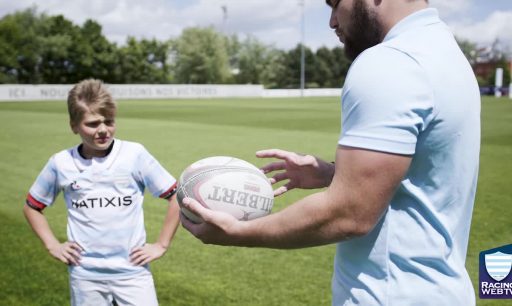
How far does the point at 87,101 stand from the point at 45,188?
0.67 meters

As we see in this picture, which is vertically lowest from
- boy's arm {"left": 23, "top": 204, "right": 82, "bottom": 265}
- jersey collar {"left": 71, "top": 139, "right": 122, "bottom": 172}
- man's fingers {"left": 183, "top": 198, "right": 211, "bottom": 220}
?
boy's arm {"left": 23, "top": 204, "right": 82, "bottom": 265}

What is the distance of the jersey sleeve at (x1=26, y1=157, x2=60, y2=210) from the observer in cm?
348

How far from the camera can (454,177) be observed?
1.62 meters

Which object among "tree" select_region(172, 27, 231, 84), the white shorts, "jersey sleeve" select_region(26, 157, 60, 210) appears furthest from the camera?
"tree" select_region(172, 27, 231, 84)

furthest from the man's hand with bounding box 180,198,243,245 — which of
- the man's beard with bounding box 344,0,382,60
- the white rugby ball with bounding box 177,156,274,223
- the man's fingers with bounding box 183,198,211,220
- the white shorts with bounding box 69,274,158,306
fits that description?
the white shorts with bounding box 69,274,158,306

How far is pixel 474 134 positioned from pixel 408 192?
0.98 feet

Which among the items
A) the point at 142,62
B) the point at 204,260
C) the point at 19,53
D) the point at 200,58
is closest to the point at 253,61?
the point at 200,58

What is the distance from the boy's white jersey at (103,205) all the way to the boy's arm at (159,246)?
42 millimetres

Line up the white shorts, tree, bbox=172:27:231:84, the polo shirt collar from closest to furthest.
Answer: the polo shirt collar
the white shorts
tree, bbox=172:27:231:84

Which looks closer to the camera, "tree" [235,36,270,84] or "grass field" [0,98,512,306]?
"grass field" [0,98,512,306]

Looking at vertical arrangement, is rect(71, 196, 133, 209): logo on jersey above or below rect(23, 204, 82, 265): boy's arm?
above

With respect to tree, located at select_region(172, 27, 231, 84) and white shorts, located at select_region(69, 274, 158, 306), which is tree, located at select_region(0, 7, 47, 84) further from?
white shorts, located at select_region(69, 274, 158, 306)

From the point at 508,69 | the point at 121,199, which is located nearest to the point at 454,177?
the point at 121,199

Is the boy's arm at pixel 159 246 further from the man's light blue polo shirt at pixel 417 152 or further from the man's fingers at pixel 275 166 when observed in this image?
the man's light blue polo shirt at pixel 417 152
